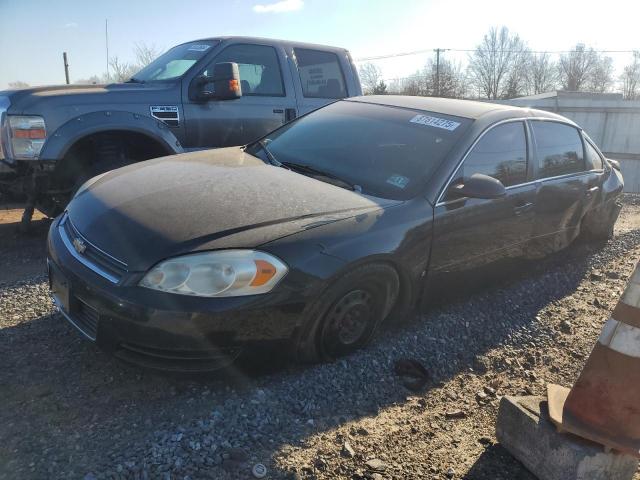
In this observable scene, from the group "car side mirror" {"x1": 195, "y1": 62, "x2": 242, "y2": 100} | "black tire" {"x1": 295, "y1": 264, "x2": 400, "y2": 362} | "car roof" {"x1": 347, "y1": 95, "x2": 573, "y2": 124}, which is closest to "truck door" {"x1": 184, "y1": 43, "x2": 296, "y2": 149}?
"car side mirror" {"x1": 195, "y1": 62, "x2": 242, "y2": 100}

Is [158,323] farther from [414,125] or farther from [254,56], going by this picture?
[254,56]

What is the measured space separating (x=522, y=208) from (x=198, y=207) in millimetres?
2514

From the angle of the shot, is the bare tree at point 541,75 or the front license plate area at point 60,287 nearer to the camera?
the front license plate area at point 60,287

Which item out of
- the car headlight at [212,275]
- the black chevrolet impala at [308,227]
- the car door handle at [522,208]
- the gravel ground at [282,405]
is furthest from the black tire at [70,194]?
the car door handle at [522,208]

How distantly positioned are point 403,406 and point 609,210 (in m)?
3.90

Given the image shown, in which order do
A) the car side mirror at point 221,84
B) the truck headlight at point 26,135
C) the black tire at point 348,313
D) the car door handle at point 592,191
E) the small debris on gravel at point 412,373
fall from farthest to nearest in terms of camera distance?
the car side mirror at point 221,84 < the car door handle at point 592,191 < the truck headlight at point 26,135 < the small debris on gravel at point 412,373 < the black tire at point 348,313

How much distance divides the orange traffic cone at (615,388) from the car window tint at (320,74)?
4.64 m

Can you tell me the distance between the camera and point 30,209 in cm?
517

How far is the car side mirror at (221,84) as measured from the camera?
5.06 m

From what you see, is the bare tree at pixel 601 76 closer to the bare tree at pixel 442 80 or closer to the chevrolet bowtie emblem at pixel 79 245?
the bare tree at pixel 442 80

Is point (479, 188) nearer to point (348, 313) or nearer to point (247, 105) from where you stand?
point (348, 313)

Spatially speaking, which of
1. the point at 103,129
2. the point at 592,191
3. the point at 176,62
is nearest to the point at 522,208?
the point at 592,191

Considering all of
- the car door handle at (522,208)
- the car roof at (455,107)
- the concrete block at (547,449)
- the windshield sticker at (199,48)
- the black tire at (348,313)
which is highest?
the windshield sticker at (199,48)

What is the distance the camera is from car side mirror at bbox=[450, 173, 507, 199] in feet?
11.2
